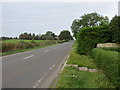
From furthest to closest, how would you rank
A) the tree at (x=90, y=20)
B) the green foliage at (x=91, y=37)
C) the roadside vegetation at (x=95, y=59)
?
the tree at (x=90, y=20) < the green foliage at (x=91, y=37) < the roadside vegetation at (x=95, y=59)

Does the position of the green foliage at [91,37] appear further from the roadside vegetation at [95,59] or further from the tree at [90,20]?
the tree at [90,20]

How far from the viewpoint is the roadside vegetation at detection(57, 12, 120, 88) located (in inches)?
232

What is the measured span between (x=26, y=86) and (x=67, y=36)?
143107 mm

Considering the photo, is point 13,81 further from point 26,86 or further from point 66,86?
point 66,86

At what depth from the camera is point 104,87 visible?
5742 mm

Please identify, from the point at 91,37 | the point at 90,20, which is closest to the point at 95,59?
the point at 91,37

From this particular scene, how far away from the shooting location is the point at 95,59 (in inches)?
420

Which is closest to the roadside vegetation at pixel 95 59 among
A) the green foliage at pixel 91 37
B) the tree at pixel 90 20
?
the green foliage at pixel 91 37

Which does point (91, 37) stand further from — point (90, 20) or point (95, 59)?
point (90, 20)

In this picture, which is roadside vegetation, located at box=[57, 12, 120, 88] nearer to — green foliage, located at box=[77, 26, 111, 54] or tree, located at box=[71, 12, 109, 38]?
green foliage, located at box=[77, 26, 111, 54]

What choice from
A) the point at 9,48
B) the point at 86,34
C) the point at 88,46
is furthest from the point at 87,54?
the point at 9,48

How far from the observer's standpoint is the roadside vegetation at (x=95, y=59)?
19.3 feet

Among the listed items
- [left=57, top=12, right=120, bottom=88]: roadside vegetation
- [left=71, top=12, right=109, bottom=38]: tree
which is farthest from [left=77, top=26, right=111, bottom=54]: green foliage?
[left=71, top=12, right=109, bottom=38]: tree

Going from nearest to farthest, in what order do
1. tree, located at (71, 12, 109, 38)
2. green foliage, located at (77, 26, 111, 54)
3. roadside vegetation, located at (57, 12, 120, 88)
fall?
roadside vegetation, located at (57, 12, 120, 88) → green foliage, located at (77, 26, 111, 54) → tree, located at (71, 12, 109, 38)
